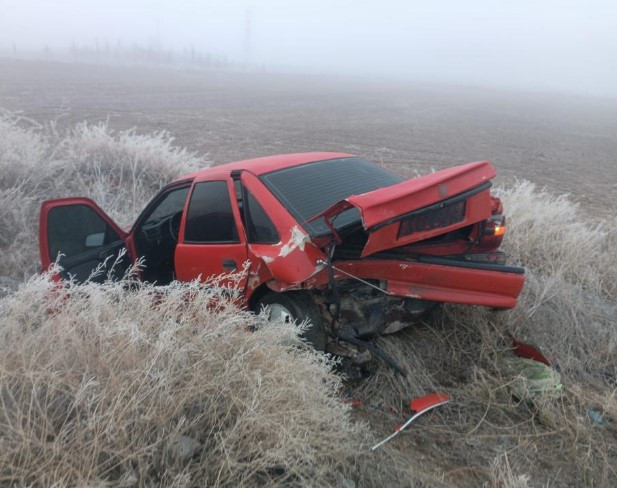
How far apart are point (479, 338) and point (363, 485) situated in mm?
1759

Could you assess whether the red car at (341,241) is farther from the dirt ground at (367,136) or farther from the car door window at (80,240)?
the dirt ground at (367,136)

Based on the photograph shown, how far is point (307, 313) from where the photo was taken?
Answer: 336 centimetres

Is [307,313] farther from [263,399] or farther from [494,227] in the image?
[494,227]

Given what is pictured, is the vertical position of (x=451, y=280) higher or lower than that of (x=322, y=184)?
lower

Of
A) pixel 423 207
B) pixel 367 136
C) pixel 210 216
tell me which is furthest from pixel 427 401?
pixel 367 136

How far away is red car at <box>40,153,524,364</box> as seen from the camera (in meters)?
2.95

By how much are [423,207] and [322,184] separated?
47.4 inches

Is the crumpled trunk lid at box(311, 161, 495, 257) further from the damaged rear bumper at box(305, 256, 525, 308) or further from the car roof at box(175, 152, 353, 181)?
the car roof at box(175, 152, 353, 181)

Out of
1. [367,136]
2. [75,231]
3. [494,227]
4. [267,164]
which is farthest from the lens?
[367,136]

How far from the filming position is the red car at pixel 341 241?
2.95 metres

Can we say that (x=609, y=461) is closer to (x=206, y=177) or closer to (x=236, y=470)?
(x=236, y=470)

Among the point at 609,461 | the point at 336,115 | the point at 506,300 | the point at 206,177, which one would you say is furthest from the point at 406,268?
the point at 336,115

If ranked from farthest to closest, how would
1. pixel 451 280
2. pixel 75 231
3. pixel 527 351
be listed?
pixel 75 231 → pixel 527 351 → pixel 451 280

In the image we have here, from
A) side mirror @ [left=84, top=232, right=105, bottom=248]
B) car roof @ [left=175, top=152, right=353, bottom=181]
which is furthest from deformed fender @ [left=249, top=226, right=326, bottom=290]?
side mirror @ [left=84, top=232, right=105, bottom=248]
